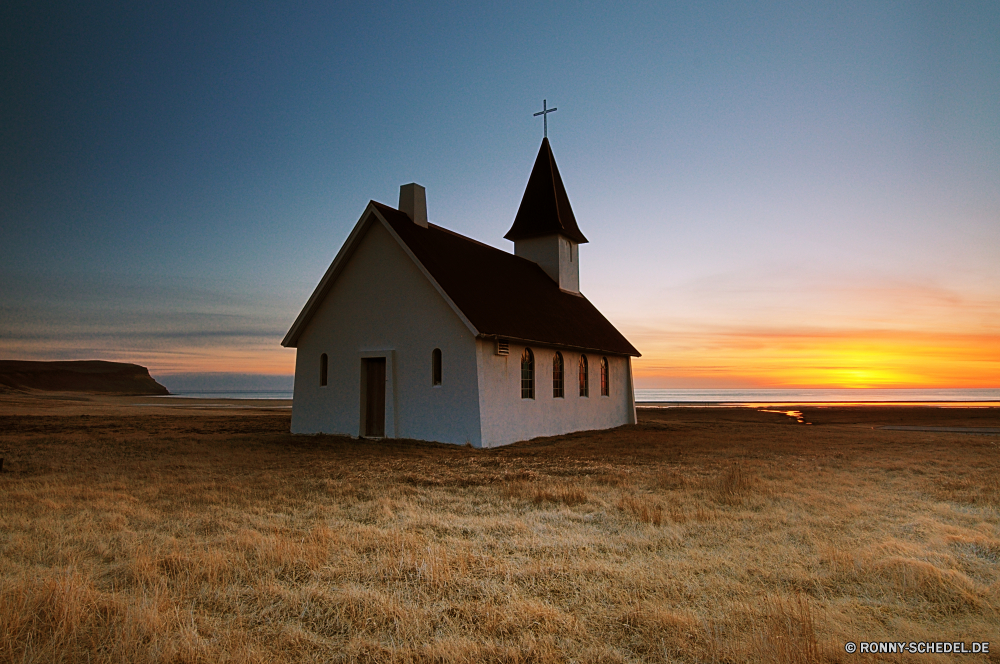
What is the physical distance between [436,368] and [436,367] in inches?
1.2

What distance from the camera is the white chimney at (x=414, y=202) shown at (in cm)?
2122

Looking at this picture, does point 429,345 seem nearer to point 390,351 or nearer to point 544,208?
point 390,351

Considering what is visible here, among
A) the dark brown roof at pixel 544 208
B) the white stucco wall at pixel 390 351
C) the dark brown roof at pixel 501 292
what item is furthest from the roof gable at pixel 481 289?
the dark brown roof at pixel 544 208

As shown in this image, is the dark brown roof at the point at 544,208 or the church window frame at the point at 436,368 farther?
the dark brown roof at the point at 544,208

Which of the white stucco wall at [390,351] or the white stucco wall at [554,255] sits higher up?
the white stucco wall at [554,255]

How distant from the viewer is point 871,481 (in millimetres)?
10844

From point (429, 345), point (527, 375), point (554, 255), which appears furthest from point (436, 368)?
point (554, 255)

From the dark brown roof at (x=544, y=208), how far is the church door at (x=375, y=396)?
38.5 feet

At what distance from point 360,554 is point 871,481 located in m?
9.58

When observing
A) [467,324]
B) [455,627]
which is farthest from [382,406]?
[455,627]

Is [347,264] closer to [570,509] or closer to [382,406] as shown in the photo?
[382,406]

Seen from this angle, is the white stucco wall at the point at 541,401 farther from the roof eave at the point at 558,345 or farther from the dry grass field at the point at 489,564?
the dry grass field at the point at 489,564

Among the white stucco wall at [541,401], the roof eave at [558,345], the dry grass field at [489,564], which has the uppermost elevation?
the roof eave at [558,345]

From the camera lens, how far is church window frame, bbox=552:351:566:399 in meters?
21.7
